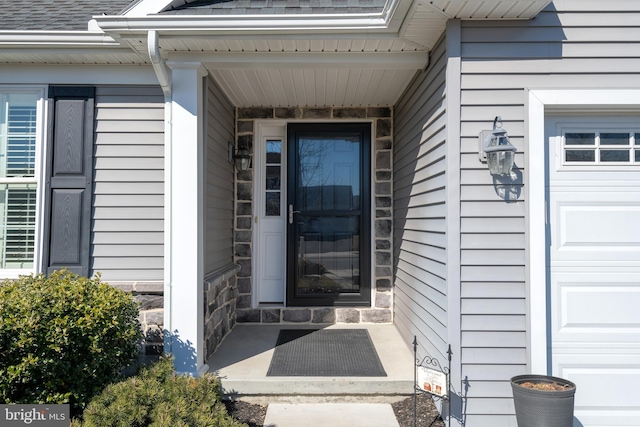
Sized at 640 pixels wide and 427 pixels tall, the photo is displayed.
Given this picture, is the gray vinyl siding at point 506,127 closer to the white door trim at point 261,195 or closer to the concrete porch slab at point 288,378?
the concrete porch slab at point 288,378

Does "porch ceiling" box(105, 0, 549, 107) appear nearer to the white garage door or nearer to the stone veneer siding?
the stone veneer siding

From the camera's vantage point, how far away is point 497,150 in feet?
7.33

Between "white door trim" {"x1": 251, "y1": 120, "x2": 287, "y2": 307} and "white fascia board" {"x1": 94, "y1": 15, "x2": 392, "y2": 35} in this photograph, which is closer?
"white fascia board" {"x1": 94, "y1": 15, "x2": 392, "y2": 35}

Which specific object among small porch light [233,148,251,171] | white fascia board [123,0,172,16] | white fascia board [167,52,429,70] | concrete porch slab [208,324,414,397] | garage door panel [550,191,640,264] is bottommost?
concrete porch slab [208,324,414,397]

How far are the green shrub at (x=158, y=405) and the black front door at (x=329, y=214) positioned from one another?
201cm

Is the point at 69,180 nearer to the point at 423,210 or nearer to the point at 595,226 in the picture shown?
the point at 423,210

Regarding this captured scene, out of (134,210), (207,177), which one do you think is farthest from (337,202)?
(134,210)

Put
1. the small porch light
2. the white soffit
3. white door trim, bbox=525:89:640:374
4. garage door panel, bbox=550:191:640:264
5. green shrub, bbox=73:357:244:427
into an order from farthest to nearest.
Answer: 1. the small porch light
2. garage door panel, bbox=550:191:640:264
3. white door trim, bbox=525:89:640:374
4. the white soffit
5. green shrub, bbox=73:357:244:427

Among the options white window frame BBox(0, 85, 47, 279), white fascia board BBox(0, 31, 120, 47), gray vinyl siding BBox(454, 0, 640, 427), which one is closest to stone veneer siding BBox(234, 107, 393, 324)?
white fascia board BBox(0, 31, 120, 47)

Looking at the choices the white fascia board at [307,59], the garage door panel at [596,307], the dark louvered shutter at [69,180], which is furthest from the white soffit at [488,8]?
the dark louvered shutter at [69,180]

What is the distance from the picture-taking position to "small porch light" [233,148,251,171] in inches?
161

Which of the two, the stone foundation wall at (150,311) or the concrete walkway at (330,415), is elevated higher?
the stone foundation wall at (150,311)

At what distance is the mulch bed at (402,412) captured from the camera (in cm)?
248

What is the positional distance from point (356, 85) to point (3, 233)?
3.05 metres
